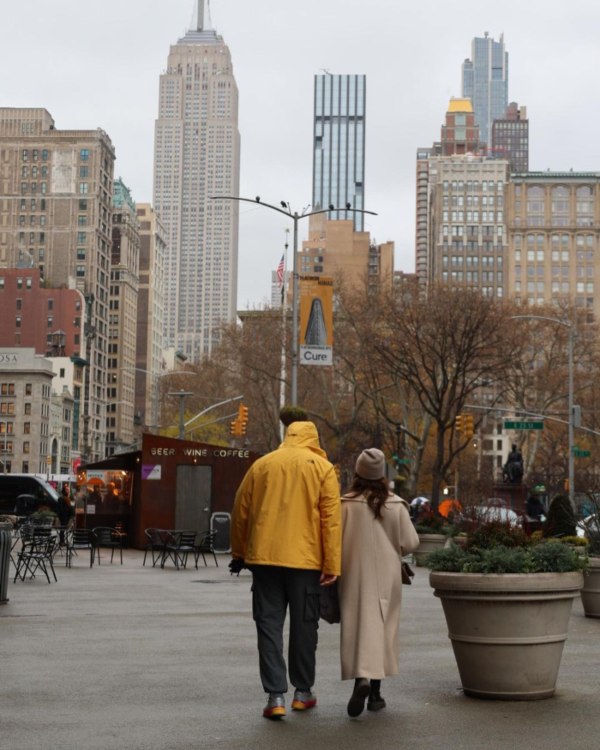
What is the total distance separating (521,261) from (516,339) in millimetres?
107254

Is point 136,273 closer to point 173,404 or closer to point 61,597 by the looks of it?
point 173,404

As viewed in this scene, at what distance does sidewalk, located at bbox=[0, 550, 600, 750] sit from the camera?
7.30 meters

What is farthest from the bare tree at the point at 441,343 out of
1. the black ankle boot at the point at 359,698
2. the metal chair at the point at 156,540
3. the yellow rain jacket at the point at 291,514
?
the black ankle boot at the point at 359,698

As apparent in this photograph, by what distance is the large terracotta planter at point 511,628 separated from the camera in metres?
8.41

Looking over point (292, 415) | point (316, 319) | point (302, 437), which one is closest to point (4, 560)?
point (292, 415)

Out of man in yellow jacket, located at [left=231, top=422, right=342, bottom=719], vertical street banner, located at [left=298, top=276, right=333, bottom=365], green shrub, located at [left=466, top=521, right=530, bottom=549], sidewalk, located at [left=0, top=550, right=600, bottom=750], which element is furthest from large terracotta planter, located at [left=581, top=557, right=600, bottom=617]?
vertical street banner, located at [left=298, top=276, right=333, bottom=365]

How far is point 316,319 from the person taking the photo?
35.8m

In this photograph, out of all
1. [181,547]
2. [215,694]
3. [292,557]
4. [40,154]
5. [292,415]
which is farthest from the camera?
[40,154]

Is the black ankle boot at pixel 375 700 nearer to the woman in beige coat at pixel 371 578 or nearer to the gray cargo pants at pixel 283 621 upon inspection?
the woman in beige coat at pixel 371 578

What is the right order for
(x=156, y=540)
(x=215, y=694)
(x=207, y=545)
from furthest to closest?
(x=156, y=540), (x=207, y=545), (x=215, y=694)

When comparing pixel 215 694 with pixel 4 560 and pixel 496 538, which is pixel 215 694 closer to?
pixel 496 538

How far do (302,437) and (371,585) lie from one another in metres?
1.14

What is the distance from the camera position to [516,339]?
6047cm

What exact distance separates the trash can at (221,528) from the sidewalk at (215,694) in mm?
14451
